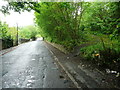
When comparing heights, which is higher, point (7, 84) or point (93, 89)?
point (93, 89)

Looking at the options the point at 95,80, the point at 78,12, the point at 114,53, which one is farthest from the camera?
the point at 78,12

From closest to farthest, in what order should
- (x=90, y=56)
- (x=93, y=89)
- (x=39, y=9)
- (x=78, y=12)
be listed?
(x=93, y=89) < (x=90, y=56) < (x=78, y=12) < (x=39, y=9)

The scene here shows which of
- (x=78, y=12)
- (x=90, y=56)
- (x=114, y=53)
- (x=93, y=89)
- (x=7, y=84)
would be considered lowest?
(x=7, y=84)

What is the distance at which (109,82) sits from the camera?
3869 mm

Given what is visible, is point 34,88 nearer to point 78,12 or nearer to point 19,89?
point 19,89

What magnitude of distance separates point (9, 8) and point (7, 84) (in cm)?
879

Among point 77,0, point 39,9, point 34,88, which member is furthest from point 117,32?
point 39,9

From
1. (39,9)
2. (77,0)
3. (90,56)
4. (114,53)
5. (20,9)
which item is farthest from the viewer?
(39,9)

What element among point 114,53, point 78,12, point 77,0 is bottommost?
point 114,53

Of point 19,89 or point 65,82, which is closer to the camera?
point 19,89

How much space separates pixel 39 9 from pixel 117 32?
9640 mm

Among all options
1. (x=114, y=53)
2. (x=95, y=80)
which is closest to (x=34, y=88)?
(x=95, y=80)

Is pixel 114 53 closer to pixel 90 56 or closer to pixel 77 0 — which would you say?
pixel 90 56

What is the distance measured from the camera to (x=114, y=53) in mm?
5332
